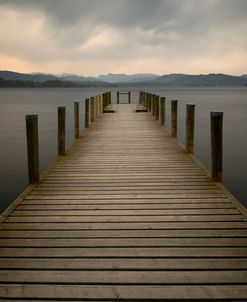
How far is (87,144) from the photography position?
1059 centimetres

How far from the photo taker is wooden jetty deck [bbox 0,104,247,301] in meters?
3.27

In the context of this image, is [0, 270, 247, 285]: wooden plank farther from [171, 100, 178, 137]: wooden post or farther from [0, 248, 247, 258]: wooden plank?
[171, 100, 178, 137]: wooden post

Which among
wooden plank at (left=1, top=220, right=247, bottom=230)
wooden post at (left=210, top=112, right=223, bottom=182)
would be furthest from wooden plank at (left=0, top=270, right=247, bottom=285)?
wooden post at (left=210, top=112, right=223, bottom=182)

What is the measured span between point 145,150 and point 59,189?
3.85 meters

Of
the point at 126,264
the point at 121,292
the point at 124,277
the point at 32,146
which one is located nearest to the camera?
the point at 121,292

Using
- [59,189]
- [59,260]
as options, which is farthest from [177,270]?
[59,189]

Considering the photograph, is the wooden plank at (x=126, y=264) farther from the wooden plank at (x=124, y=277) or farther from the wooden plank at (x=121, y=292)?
the wooden plank at (x=121, y=292)

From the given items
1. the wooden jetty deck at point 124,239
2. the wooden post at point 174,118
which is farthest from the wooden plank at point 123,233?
the wooden post at point 174,118

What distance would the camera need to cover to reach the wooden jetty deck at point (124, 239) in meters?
3.27

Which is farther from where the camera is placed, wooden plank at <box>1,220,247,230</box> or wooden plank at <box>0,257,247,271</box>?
wooden plank at <box>1,220,247,230</box>

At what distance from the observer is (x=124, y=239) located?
4.23 meters

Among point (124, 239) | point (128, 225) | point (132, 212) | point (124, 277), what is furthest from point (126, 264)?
point (132, 212)

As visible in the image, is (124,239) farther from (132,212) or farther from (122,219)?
(132,212)

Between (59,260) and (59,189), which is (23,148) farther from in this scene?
(59,260)
